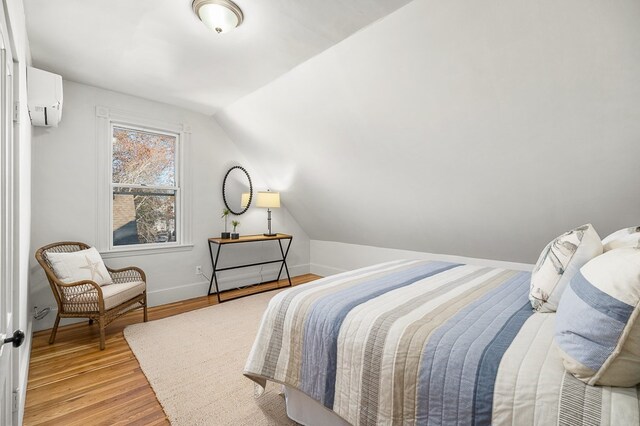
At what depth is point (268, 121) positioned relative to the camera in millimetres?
3611

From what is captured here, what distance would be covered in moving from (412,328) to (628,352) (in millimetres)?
645

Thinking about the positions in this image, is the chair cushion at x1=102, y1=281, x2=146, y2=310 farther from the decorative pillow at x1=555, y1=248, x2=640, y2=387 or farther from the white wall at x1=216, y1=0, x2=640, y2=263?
the decorative pillow at x1=555, y1=248, x2=640, y2=387

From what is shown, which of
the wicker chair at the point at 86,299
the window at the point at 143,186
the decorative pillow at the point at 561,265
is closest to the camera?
the decorative pillow at the point at 561,265

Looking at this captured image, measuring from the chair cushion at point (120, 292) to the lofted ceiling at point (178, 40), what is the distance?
2054mm

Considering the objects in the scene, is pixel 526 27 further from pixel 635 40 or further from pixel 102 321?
pixel 102 321

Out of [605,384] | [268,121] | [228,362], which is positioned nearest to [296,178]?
[268,121]

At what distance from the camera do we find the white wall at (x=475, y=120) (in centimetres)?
178

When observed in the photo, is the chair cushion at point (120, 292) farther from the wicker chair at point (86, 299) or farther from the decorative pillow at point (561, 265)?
the decorative pillow at point (561, 265)

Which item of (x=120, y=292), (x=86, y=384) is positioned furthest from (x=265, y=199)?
(x=86, y=384)

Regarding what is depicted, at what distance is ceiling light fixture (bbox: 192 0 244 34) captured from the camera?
1.89 m

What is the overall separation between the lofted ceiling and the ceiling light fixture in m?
0.05

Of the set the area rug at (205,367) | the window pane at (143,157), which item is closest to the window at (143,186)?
the window pane at (143,157)

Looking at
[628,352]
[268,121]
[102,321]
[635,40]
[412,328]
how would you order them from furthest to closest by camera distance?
[268,121] → [102,321] → [635,40] → [412,328] → [628,352]

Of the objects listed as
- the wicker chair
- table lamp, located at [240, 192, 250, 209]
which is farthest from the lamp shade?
the wicker chair
